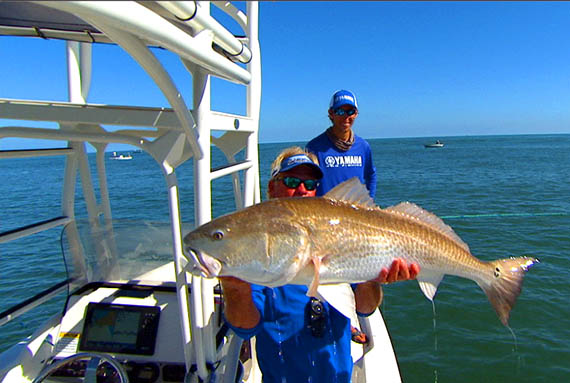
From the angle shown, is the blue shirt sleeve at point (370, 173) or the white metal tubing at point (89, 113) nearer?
the white metal tubing at point (89, 113)

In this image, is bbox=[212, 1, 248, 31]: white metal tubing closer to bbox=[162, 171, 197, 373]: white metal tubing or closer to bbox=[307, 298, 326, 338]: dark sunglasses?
bbox=[162, 171, 197, 373]: white metal tubing

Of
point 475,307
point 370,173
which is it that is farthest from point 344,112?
point 475,307

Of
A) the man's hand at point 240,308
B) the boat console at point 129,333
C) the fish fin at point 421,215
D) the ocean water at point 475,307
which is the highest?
the fish fin at point 421,215

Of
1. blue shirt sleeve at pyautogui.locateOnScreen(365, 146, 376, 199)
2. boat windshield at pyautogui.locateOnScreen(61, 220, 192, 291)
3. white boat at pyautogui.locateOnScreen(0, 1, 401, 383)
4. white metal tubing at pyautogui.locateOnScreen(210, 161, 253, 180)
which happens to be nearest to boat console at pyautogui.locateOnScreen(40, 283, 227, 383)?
white boat at pyautogui.locateOnScreen(0, 1, 401, 383)

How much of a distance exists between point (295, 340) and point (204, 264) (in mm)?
911

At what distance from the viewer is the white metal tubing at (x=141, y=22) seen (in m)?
0.93

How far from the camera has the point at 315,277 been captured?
1771mm

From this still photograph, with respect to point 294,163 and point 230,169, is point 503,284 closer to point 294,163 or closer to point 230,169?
point 294,163

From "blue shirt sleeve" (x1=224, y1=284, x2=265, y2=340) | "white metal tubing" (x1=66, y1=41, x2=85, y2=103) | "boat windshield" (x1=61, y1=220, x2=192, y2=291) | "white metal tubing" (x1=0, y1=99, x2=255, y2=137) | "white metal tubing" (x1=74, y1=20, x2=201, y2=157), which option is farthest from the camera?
"boat windshield" (x1=61, y1=220, x2=192, y2=291)

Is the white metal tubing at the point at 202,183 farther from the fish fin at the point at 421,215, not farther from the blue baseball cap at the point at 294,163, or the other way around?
the fish fin at the point at 421,215

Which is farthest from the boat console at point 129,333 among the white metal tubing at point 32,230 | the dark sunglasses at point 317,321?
the dark sunglasses at point 317,321

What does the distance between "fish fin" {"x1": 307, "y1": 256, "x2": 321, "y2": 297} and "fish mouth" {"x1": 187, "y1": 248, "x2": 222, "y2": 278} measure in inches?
18.3

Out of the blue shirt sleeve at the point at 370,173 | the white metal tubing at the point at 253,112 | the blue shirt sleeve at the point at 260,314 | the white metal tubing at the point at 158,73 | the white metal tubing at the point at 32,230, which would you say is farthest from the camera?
the blue shirt sleeve at the point at 370,173

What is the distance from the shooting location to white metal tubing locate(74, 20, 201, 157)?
1.66m
